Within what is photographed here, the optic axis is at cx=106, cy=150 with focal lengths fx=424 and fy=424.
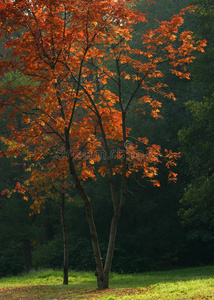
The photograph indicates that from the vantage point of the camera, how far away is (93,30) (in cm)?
1002

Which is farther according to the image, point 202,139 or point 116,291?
point 202,139

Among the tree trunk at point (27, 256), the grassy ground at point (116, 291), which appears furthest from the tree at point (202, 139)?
the tree trunk at point (27, 256)

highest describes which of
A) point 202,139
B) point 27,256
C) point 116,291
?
point 202,139

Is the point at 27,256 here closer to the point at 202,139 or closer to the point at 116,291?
the point at 202,139

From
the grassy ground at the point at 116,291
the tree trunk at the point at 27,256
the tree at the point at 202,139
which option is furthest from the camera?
the tree trunk at the point at 27,256

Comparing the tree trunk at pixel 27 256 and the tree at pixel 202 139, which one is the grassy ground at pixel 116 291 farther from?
the tree trunk at pixel 27 256

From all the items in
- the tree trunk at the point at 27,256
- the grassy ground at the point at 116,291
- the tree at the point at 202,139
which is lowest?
the grassy ground at the point at 116,291

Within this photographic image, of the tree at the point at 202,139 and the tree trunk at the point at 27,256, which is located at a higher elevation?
the tree at the point at 202,139

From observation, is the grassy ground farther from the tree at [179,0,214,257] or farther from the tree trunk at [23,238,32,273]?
the tree trunk at [23,238,32,273]

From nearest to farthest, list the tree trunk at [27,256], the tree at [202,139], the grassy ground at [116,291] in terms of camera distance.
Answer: the grassy ground at [116,291]
the tree at [202,139]
the tree trunk at [27,256]

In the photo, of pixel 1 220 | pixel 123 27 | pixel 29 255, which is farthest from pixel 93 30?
pixel 29 255

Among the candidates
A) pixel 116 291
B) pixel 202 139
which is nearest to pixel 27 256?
pixel 202 139

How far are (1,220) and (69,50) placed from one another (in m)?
15.6

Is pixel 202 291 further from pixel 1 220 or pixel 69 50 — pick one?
pixel 1 220
